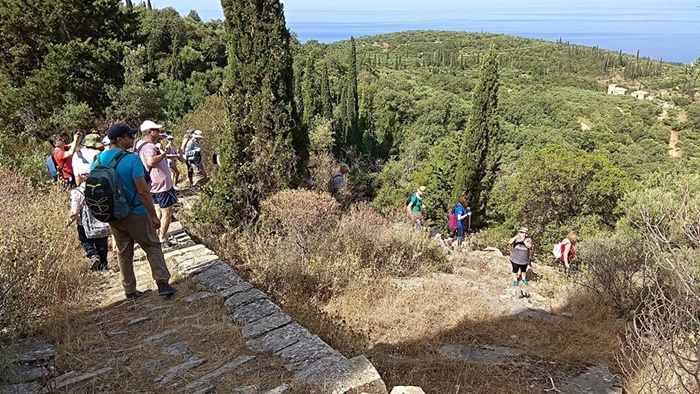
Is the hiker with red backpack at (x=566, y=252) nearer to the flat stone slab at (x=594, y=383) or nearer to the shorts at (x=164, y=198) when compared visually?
the flat stone slab at (x=594, y=383)

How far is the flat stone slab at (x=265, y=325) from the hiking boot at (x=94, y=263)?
2.13 meters

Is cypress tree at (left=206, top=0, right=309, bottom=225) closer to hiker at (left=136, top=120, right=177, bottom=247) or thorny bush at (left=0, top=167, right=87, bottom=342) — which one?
hiker at (left=136, top=120, right=177, bottom=247)

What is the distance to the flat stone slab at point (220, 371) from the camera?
285cm

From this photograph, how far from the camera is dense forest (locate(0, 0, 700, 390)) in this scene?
699cm

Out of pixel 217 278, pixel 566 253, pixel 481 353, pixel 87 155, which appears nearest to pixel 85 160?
pixel 87 155

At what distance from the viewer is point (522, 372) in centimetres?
412

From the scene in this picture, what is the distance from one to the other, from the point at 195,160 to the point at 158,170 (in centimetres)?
418

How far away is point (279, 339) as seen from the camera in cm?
334

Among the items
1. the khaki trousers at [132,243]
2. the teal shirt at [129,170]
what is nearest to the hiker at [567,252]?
the khaki trousers at [132,243]

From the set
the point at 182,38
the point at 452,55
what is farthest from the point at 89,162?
the point at 452,55

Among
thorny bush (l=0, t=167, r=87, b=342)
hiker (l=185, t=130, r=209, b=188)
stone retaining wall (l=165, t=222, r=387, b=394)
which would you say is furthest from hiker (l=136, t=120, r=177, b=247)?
hiker (l=185, t=130, r=209, b=188)

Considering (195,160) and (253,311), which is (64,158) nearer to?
(195,160)

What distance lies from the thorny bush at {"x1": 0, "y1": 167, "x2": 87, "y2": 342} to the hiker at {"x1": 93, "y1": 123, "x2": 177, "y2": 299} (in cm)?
52

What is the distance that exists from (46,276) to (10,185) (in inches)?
88.2
